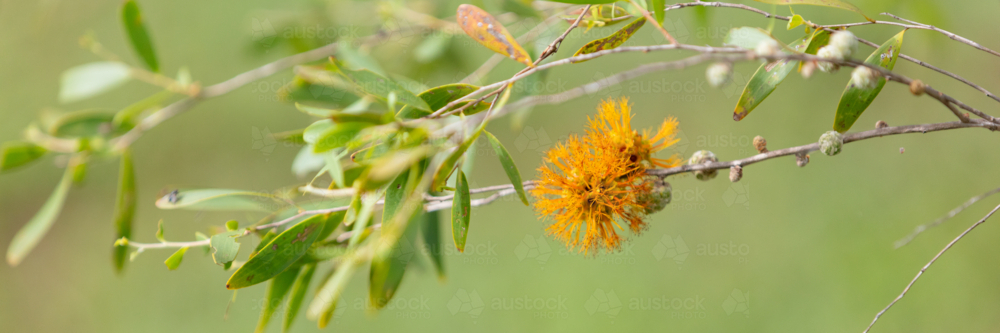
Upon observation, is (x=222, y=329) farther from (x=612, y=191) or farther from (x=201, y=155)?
(x=612, y=191)

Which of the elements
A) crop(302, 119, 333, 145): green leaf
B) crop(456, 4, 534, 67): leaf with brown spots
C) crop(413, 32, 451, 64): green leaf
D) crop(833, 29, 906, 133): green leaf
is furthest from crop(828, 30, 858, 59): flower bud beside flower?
crop(413, 32, 451, 64): green leaf

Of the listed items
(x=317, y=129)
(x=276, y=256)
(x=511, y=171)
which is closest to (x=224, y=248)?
(x=276, y=256)

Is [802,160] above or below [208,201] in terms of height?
above

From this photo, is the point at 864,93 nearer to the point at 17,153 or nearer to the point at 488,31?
the point at 488,31

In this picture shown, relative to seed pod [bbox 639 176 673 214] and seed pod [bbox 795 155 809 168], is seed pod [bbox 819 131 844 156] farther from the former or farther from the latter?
seed pod [bbox 639 176 673 214]

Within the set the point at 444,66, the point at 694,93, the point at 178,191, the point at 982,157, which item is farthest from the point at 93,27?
the point at 982,157

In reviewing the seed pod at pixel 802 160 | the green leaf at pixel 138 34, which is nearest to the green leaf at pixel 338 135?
the seed pod at pixel 802 160
